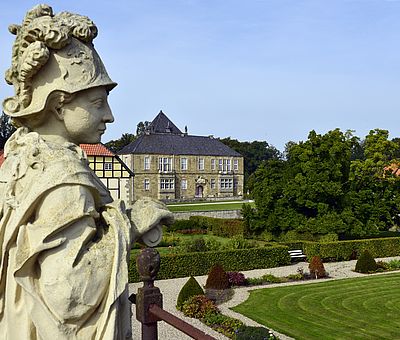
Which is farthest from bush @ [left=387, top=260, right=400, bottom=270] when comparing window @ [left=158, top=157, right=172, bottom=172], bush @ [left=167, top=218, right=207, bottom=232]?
window @ [left=158, top=157, right=172, bottom=172]

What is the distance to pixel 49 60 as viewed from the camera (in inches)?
92.7

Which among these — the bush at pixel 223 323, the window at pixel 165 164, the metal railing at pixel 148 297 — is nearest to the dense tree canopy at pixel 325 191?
the bush at pixel 223 323

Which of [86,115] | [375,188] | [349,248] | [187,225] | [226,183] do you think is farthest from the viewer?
[226,183]

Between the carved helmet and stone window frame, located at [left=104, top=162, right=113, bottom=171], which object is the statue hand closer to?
the carved helmet

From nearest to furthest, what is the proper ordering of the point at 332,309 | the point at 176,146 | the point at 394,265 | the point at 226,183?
the point at 332,309 < the point at 394,265 < the point at 176,146 < the point at 226,183

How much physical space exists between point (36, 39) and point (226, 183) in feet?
200

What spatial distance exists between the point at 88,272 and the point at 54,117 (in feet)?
2.60

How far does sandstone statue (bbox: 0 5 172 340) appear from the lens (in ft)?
6.91

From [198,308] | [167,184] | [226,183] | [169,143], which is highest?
[169,143]

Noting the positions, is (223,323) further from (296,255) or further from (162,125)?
(162,125)

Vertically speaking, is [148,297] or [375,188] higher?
[375,188]

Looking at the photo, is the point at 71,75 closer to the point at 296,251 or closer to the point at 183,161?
the point at 296,251

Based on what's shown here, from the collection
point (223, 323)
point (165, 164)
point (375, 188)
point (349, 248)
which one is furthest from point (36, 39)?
point (165, 164)

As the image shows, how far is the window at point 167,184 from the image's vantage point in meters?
57.0
